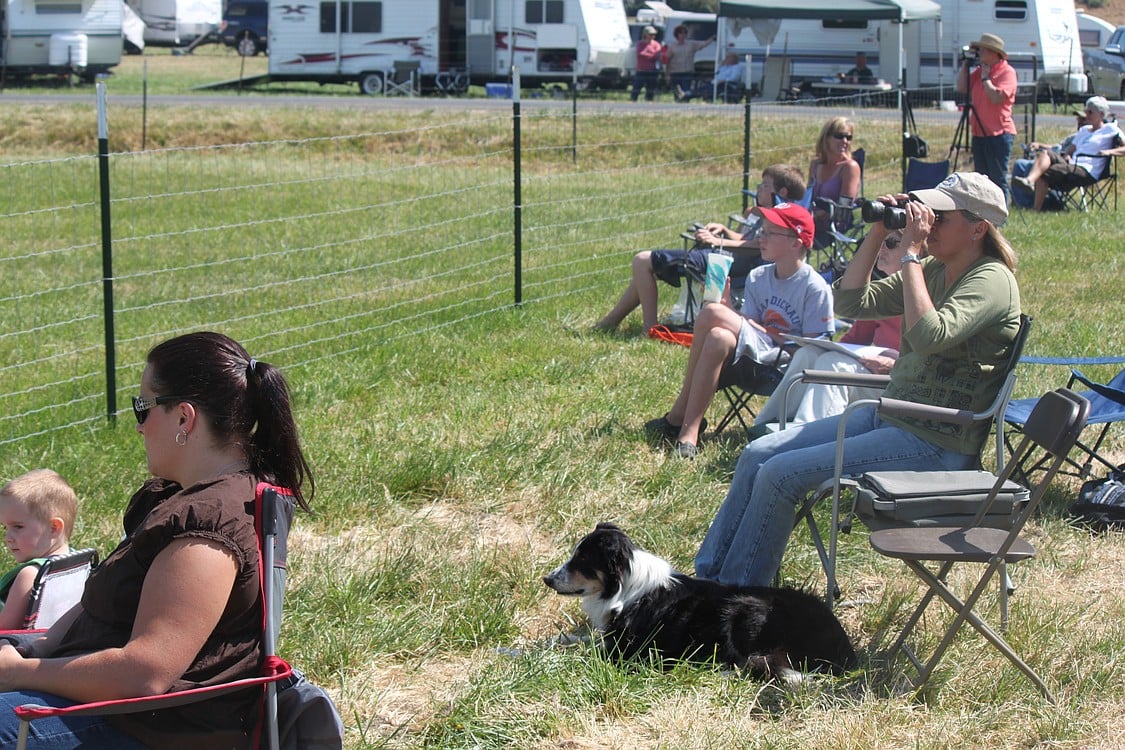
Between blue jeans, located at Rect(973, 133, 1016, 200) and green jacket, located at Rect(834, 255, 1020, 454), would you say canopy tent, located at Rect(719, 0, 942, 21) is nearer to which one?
blue jeans, located at Rect(973, 133, 1016, 200)

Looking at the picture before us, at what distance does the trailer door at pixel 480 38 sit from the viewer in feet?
82.1

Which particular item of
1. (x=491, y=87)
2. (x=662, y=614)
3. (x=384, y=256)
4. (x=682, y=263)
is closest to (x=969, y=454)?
(x=662, y=614)

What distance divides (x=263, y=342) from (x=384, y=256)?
2.92m

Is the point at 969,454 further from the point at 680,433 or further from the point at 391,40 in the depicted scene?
the point at 391,40

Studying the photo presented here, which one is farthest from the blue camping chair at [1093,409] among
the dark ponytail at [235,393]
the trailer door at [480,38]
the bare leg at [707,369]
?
the trailer door at [480,38]

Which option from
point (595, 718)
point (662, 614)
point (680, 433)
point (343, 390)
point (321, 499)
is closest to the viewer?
point (595, 718)

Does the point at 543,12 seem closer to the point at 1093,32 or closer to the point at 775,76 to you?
the point at 775,76

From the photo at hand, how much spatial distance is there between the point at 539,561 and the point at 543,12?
22198 mm

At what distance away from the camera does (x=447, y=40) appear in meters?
25.6

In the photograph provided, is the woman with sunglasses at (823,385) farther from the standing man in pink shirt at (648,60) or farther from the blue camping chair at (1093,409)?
the standing man in pink shirt at (648,60)

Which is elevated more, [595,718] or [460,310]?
[460,310]

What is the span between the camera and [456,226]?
11141 mm

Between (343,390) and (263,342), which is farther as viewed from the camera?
(263,342)

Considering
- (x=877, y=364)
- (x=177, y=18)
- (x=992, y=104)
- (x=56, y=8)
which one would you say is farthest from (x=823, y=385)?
(x=177, y=18)
